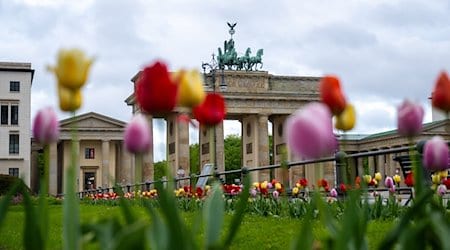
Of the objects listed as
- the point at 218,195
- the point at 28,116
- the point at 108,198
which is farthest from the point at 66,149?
the point at 218,195

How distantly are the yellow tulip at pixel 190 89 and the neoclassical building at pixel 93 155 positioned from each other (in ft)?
196

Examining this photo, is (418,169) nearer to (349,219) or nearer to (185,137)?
(349,219)

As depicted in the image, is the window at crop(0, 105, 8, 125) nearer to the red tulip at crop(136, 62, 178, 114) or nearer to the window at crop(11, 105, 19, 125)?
the window at crop(11, 105, 19, 125)

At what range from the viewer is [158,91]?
6.48 ft

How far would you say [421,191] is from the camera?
2398 mm

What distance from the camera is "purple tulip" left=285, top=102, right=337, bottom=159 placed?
176 centimetres

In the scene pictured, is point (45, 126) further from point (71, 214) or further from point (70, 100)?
point (71, 214)

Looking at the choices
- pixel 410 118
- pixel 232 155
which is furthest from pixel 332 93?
pixel 232 155

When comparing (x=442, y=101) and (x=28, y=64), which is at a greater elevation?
(x=28, y=64)

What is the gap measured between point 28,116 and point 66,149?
4475 mm

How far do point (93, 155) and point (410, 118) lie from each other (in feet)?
225

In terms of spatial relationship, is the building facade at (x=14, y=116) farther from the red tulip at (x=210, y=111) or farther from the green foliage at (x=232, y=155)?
the red tulip at (x=210, y=111)

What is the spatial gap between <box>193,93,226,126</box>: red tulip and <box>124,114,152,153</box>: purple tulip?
0.18m

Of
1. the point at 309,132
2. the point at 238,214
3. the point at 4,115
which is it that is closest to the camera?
the point at 309,132
